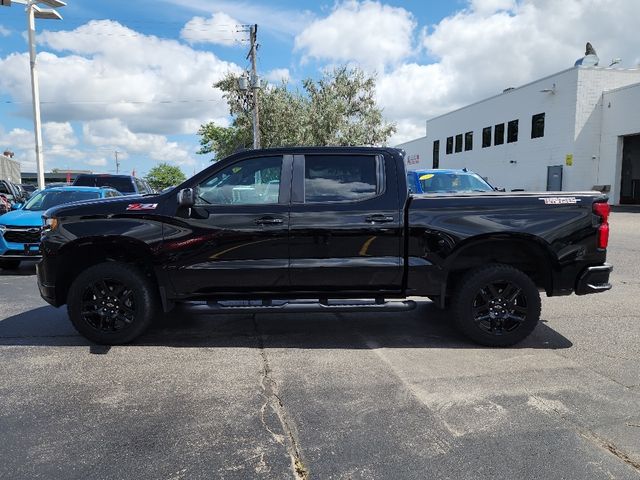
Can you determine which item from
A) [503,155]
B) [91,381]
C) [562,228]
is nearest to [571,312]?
[562,228]

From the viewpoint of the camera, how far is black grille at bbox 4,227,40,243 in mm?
9320

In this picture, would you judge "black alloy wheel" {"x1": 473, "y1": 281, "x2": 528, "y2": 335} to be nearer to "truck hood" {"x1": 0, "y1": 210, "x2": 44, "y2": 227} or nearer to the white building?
"truck hood" {"x1": 0, "y1": 210, "x2": 44, "y2": 227}

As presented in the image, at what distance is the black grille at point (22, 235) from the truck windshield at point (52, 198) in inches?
40.1

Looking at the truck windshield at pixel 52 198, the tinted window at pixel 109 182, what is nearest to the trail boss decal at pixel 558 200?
the truck windshield at pixel 52 198

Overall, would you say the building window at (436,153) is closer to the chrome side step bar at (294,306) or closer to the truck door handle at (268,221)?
the chrome side step bar at (294,306)

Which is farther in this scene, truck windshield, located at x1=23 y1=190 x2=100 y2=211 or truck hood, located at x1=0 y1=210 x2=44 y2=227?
truck windshield, located at x1=23 y1=190 x2=100 y2=211

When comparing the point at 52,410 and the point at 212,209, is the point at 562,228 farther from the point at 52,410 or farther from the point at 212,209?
the point at 52,410

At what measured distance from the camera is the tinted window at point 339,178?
5043 mm

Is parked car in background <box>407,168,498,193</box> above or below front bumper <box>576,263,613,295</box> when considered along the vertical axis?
above

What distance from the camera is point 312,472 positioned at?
9.55ft

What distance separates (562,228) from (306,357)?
9.07 ft

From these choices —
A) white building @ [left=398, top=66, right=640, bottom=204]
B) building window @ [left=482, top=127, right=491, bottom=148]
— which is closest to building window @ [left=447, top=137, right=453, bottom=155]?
building window @ [left=482, top=127, right=491, bottom=148]

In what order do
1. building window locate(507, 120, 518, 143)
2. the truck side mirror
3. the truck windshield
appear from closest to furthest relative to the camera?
the truck side mirror
the truck windshield
building window locate(507, 120, 518, 143)

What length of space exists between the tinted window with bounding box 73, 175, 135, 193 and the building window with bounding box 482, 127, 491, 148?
27.8m
